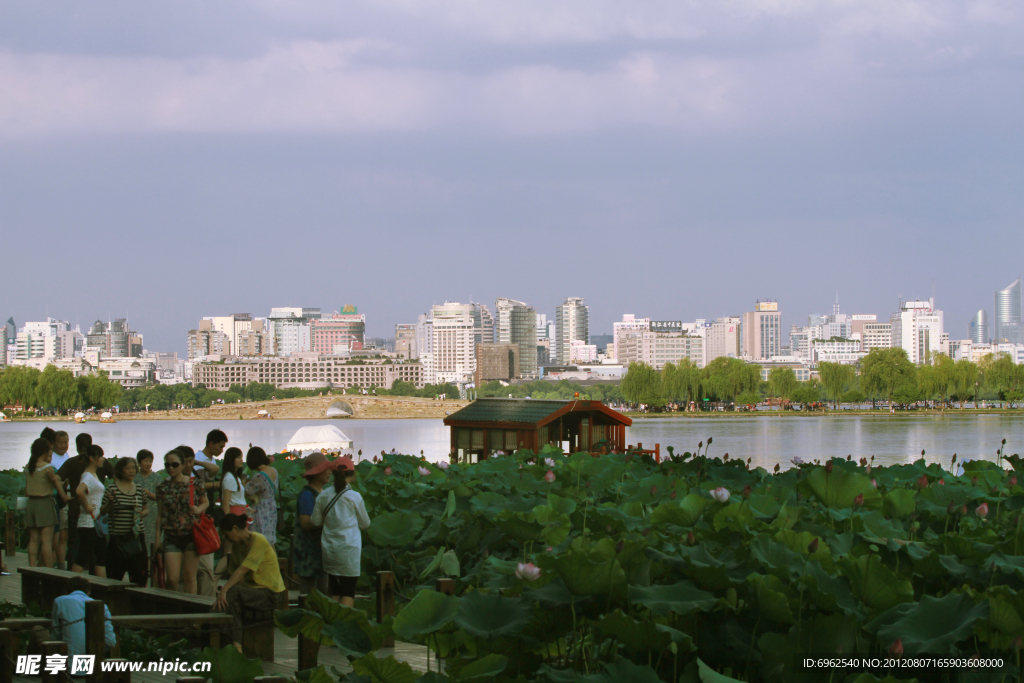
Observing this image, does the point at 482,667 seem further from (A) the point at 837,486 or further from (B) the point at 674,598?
(A) the point at 837,486

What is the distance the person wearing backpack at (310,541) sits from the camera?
6781 millimetres

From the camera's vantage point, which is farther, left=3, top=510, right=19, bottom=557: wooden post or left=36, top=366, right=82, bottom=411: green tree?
left=36, top=366, right=82, bottom=411: green tree

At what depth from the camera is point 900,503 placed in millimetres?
6391

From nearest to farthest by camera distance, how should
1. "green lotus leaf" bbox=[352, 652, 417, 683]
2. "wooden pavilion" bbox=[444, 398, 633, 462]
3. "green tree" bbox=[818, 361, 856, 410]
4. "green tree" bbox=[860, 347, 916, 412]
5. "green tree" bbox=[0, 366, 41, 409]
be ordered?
"green lotus leaf" bbox=[352, 652, 417, 683] < "wooden pavilion" bbox=[444, 398, 633, 462] < "green tree" bbox=[860, 347, 916, 412] < "green tree" bbox=[818, 361, 856, 410] < "green tree" bbox=[0, 366, 41, 409]

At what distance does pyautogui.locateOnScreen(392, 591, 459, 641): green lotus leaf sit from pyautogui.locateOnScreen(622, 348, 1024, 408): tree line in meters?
84.4

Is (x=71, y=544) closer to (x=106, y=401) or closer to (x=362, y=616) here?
(x=362, y=616)

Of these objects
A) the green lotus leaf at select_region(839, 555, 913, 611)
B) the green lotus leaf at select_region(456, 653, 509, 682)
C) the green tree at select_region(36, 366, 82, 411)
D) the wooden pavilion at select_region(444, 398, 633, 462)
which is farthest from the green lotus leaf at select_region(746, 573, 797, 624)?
the green tree at select_region(36, 366, 82, 411)

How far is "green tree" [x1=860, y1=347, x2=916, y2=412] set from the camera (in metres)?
83.4

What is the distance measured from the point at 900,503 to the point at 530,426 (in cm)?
1198

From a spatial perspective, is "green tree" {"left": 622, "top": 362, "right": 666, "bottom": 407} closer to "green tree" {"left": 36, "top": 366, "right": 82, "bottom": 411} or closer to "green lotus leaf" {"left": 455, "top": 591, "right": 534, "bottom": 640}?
"green tree" {"left": 36, "top": 366, "right": 82, "bottom": 411}

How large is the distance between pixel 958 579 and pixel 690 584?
1446 mm

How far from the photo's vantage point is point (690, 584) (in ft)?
14.5
